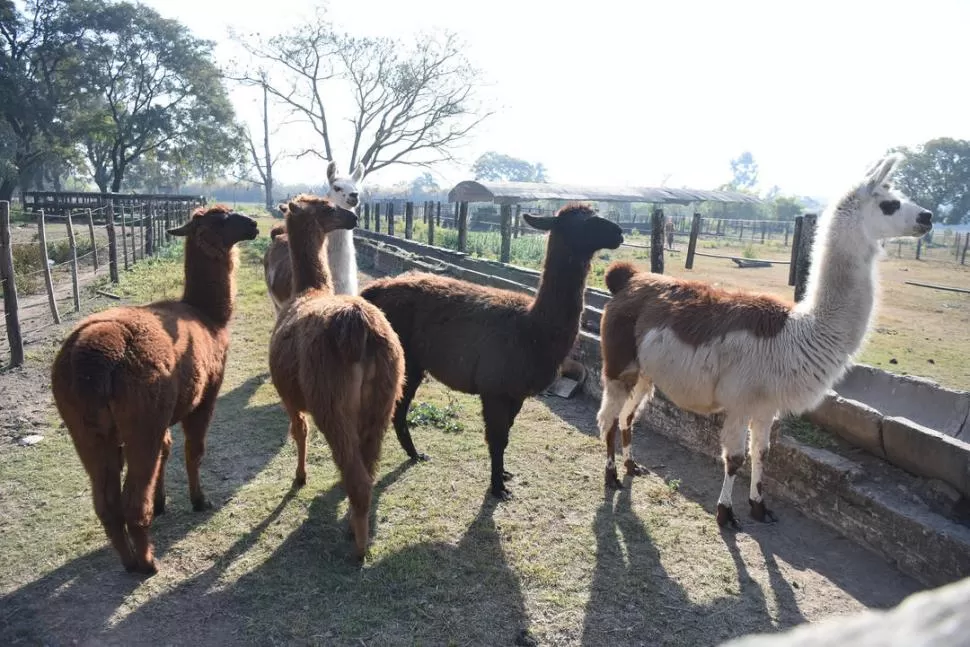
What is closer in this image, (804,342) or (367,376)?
(367,376)

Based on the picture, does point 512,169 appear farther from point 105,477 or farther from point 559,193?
point 105,477

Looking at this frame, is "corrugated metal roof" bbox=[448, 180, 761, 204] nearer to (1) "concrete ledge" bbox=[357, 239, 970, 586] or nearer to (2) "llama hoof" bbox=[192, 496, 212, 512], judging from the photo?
(1) "concrete ledge" bbox=[357, 239, 970, 586]

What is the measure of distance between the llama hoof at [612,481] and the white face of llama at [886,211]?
2.53 meters

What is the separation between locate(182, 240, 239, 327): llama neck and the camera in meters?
4.45

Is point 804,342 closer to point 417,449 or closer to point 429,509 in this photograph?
point 429,509

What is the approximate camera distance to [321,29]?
35.8 meters

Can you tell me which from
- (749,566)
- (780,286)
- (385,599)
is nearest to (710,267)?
(780,286)

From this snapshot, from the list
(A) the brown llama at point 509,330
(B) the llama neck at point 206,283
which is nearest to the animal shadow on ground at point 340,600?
(A) the brown llama at point 509,330

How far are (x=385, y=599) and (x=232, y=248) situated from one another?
297 cm

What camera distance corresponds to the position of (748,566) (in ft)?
12.3

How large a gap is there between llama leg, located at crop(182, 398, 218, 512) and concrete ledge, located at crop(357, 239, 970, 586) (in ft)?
13.4

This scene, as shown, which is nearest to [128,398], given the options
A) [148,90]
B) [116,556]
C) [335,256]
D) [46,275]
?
[116,556]

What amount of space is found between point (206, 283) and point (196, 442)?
1.21 meters

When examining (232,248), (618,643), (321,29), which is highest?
(321,29)
